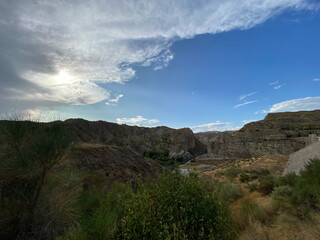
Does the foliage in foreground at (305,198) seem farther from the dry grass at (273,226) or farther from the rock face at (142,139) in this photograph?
the rock face at (142,139)

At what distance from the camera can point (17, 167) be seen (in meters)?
4.44

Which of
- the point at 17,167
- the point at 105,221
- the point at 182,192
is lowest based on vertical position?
the point at 105,221

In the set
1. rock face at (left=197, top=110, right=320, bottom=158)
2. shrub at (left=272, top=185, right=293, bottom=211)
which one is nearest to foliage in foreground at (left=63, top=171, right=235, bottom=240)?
shrub at (left=272, top=185, right=293, bottom=211)

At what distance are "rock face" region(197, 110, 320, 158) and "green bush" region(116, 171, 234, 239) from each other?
47005mm

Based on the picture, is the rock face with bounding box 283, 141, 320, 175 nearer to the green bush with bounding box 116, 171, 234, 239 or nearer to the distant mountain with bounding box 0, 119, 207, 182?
the distant mountain with bounding box 0, 119, 207, 182

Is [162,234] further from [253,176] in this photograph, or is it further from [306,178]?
[253,176]

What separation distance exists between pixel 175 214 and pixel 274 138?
53832 mm

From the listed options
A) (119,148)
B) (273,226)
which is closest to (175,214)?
(273,226)

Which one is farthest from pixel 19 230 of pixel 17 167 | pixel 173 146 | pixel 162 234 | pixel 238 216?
pixel 173 146

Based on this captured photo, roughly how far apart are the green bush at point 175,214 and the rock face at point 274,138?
47.0 metres

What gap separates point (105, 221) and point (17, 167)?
102 inches

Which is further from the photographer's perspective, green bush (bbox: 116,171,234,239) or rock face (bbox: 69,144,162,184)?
rock face (bbox: 69,144,162,184)

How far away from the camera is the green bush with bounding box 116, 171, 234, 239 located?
359cm

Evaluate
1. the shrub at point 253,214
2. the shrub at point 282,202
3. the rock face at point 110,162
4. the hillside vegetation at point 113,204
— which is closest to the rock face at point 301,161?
the shrub at point 282,202
